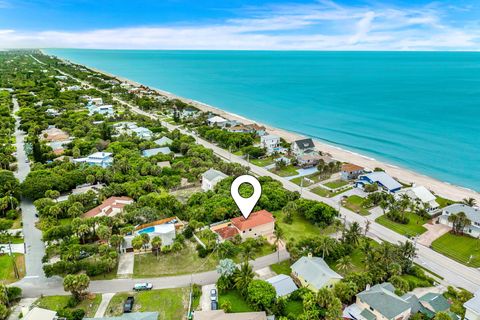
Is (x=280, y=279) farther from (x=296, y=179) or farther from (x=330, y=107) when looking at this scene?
(x=330, y=107)

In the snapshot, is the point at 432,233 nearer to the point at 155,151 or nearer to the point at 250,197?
the point at 250,197

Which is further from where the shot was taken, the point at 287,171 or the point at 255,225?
the point at 287,171

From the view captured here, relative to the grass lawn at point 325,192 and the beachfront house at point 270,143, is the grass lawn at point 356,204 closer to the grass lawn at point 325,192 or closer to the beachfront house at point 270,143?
the grass lawn at point 325,192

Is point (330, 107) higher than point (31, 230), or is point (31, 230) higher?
point (330, 107)

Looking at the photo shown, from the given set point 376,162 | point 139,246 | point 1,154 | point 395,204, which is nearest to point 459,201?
point 395,204

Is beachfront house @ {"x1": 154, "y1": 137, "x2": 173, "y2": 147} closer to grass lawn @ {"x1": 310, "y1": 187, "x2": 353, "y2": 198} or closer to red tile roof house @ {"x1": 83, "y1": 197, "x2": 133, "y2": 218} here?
red tile roof house @ {"x1": 83, "y1": 197, "x2": 133, "y2": 218}

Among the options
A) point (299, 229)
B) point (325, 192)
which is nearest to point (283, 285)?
point (299, 229)

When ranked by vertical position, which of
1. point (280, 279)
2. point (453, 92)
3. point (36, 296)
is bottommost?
point (36, 296)
